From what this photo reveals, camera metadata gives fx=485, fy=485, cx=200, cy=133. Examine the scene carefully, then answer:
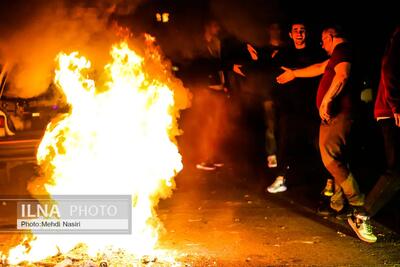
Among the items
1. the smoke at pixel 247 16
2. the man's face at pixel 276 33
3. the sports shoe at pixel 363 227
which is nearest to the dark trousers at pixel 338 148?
the sports shoe at pixel 363 227

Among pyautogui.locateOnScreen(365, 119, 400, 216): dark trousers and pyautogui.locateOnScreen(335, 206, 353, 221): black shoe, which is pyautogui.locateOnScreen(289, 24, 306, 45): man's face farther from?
pyautogui.locateOnScreen(335, 206, 353, 221): black shoe

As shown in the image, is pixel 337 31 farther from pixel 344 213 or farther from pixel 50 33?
pixel 50 33

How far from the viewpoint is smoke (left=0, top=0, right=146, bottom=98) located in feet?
23.7

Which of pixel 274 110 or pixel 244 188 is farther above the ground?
pixel 274 110

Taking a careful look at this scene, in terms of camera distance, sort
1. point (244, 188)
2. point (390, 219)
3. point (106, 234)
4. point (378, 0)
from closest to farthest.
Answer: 1. point (106, 234)
2. point (390, 219)
3. point (244, 188)
4. point (378, 0)

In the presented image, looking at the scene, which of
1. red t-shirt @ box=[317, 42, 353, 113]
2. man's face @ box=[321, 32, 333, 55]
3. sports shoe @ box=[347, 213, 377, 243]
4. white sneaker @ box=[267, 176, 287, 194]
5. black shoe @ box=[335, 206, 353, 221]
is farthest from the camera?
white sneaker @ box=[267, 176, 287, 194]

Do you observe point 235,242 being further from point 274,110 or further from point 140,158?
point 274,110

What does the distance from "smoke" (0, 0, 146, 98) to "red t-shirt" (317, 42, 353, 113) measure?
3.18 metres

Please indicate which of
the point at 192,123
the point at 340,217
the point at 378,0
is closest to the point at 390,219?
the point at 340,217

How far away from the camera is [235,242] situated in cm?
532

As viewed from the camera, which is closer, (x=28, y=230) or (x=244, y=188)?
(x=28, y=230)

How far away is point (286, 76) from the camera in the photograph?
732 centimetres

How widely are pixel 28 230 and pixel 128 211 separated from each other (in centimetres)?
125

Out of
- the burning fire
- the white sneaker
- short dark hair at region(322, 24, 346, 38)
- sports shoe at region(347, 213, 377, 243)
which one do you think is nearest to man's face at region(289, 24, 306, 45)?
short dark hair at region(322, 24, 346, 38)
